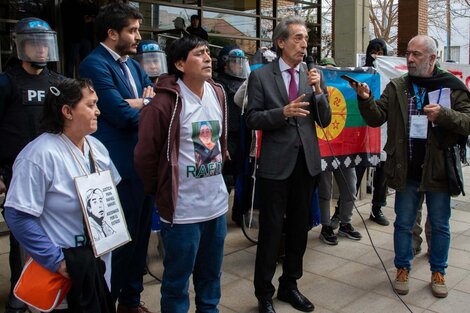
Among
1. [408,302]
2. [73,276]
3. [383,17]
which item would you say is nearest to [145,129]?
[73,276]

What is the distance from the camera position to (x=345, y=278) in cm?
424

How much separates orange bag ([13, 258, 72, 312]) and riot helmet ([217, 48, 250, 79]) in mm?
3289

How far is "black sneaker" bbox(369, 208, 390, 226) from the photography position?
5820 mm

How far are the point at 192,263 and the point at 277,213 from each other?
35.8 inches

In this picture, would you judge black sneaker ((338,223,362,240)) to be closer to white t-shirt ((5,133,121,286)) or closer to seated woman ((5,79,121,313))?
seated woman ((5,79,121,313))

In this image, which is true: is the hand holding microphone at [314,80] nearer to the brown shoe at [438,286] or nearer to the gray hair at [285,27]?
the gray hair at [285,27]

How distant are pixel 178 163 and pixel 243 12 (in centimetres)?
977

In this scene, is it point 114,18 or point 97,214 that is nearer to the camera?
point 97,214

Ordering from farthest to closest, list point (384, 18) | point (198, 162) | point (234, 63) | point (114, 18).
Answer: point (384, 18), point (234, 63), point (114, 18), point (198, 162)

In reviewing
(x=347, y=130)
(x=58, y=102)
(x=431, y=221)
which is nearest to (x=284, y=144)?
(x=431, y=221)

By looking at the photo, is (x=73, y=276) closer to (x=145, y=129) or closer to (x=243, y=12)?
(x=145, y=129)

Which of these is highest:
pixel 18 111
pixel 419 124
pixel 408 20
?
pixel 408 20

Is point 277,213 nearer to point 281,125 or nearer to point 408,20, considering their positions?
point 281,125

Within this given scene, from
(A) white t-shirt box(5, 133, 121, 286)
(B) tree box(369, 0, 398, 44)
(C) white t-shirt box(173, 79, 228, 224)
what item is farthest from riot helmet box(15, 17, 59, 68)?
(B) tree box(369, 0, 398, 44)
